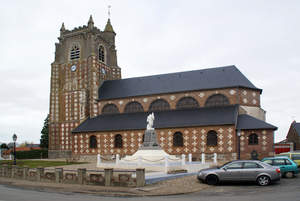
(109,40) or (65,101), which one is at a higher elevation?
(109,40)

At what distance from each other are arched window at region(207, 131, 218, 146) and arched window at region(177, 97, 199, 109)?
5.74m

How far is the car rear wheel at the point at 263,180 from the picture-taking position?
48.5 feet

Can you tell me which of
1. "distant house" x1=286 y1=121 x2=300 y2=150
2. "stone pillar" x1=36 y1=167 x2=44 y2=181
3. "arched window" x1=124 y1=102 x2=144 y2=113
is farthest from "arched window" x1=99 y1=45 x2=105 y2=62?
"distant house" x1=286 y1=121 x2=300 y2=150

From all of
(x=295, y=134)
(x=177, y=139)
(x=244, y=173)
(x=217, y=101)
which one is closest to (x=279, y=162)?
(x=244, y=173)

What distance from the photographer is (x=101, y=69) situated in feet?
155

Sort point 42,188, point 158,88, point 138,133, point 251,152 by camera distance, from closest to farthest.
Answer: point 42,188, point 251,152, point 138,133, point 158,88

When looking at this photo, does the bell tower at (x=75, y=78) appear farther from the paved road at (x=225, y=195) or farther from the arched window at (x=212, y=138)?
the paved road at (x=225, y=195)

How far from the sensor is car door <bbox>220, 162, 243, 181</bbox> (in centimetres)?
1511

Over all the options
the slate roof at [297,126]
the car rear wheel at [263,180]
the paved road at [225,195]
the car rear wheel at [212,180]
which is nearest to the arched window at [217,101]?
the paved road at [225,195]

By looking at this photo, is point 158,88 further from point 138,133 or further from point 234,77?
point 234,77

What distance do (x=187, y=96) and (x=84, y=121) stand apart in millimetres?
16317

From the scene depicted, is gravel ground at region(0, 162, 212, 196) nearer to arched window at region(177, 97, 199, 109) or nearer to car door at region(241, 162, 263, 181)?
car door at region(241, 162, 263, 181)

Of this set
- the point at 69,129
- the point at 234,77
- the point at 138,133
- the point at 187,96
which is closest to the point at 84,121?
the point at 69,129

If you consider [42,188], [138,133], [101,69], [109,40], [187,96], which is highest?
[109,40]
